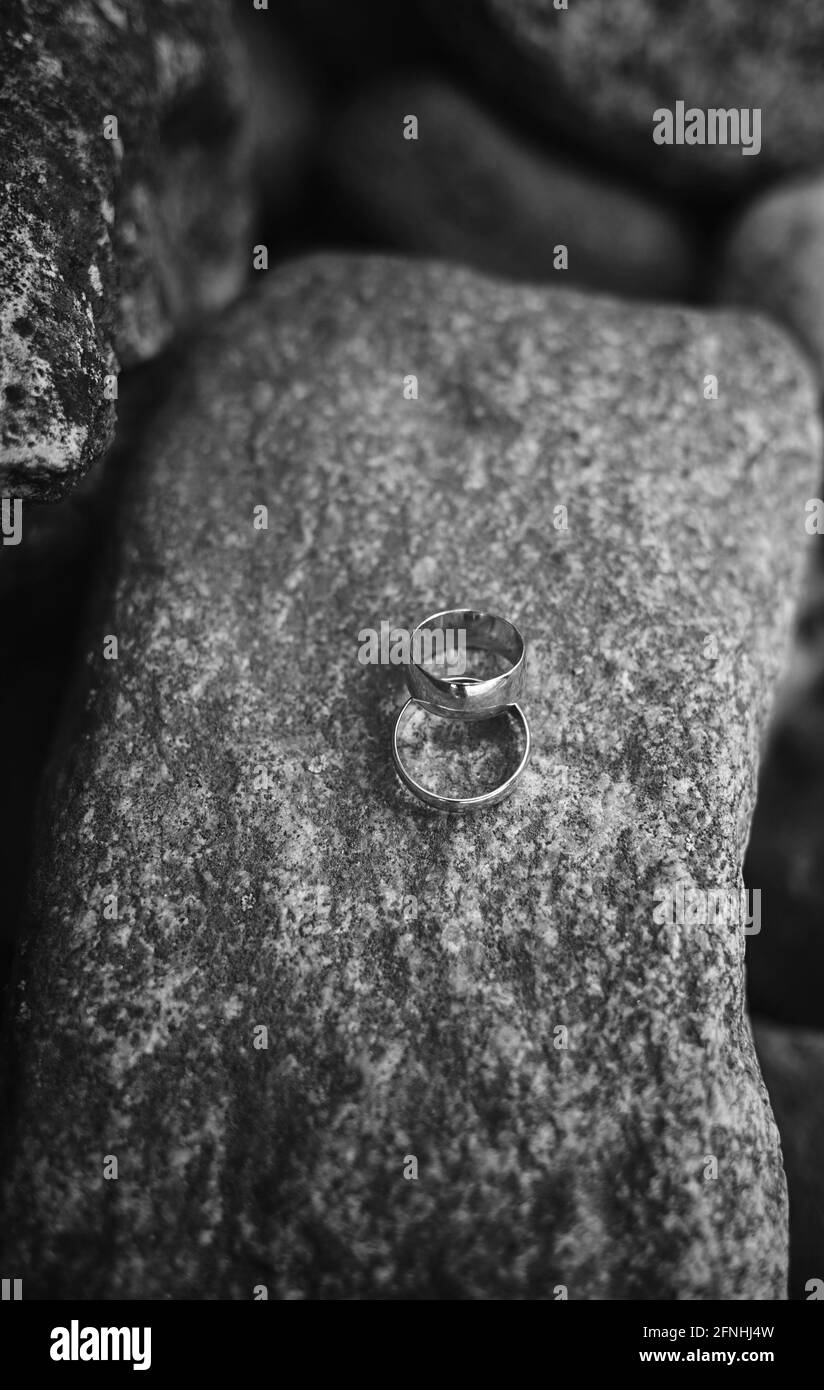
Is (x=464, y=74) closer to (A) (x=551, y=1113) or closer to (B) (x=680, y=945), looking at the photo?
(B) (x=680, y=945)

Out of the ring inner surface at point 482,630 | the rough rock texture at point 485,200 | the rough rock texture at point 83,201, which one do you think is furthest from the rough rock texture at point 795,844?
the rough rock texture at point 83,201

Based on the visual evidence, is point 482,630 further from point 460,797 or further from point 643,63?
point 643,63

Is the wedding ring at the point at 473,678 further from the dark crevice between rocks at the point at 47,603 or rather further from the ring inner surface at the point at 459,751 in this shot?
the dark crevice between rocks at the point at 47,603

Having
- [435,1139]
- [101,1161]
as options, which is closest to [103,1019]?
A: [101,1161]
